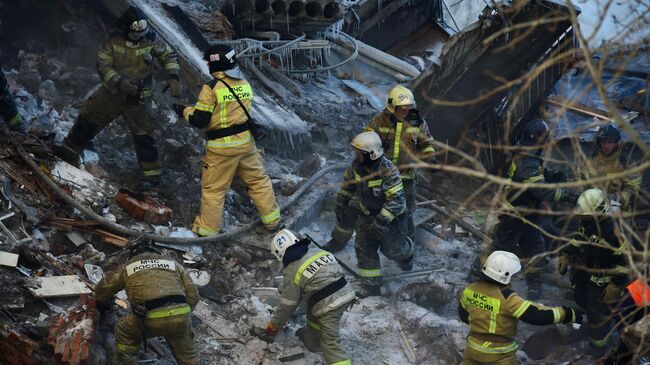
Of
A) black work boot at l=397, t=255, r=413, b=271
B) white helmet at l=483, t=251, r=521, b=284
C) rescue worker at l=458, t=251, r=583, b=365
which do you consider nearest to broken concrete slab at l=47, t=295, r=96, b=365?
rescue worker at l=458, t=251, r=583, b=365

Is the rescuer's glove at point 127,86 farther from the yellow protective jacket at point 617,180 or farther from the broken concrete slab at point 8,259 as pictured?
the yellow protective jacket at point 617,180

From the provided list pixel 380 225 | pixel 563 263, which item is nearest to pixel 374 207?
pixel 380 225

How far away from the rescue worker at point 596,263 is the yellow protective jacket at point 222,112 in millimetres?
3463

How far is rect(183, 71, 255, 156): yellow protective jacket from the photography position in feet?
25.1

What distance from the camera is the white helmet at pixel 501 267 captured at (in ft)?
20.5

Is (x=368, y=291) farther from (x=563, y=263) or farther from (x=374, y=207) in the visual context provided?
(x=563, y=263)

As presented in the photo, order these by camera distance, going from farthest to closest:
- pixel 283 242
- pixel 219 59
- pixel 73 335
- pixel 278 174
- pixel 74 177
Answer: pixel 278 174
pixel 74 177
pixel 219 59
pixel 283 242
pixel 73 335

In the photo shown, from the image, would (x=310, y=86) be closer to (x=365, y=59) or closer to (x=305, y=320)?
(x=365, y=59)

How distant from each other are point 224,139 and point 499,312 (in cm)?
328

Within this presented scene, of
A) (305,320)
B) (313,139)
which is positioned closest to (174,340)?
(305,320)

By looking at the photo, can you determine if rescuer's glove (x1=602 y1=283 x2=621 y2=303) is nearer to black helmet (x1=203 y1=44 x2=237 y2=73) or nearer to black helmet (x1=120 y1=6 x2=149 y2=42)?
black helmet (x1=203 y1=44 x2=237 y2=73)

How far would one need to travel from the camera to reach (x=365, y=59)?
1320cm

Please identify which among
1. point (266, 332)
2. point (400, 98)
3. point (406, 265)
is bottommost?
point (406, 265)

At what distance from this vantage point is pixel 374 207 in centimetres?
805
